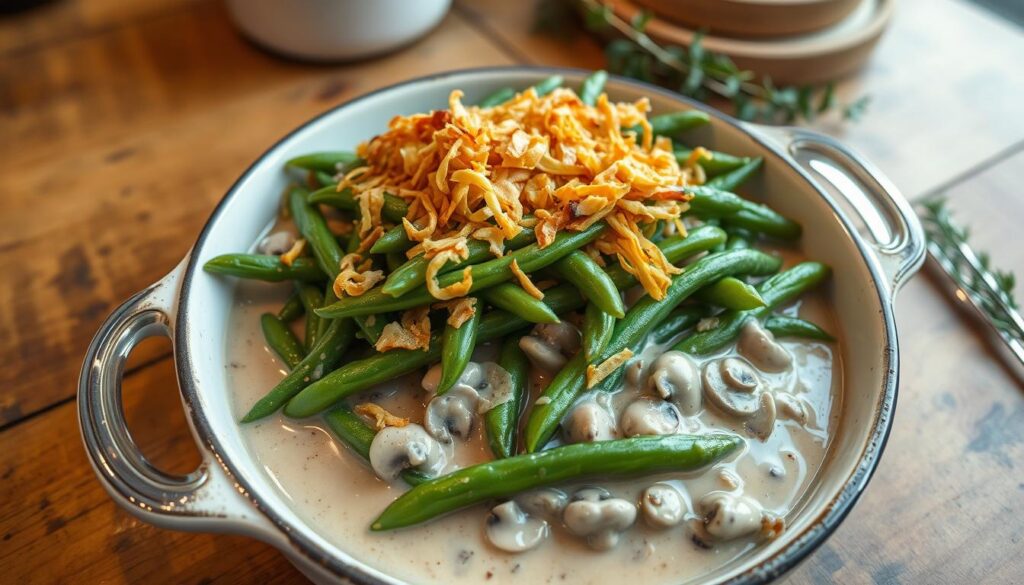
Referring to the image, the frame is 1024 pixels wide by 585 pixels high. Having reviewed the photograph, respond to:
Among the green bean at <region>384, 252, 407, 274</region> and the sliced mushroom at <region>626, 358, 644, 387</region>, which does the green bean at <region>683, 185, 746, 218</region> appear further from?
the green bean at <region>384, 252, 407, 274</region>

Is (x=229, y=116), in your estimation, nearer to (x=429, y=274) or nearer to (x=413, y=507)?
(x=429, y=274)

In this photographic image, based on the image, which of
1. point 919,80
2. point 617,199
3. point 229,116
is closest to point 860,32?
point 919,80

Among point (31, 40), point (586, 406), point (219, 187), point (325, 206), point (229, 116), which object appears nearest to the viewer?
point (586, 406)

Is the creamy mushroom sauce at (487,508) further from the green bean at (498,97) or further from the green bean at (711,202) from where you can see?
the green bean at (498,97)

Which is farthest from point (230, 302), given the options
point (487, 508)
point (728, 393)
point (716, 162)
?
point (716, 162)

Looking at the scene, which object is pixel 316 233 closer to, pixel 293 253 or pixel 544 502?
pixel 293 253
